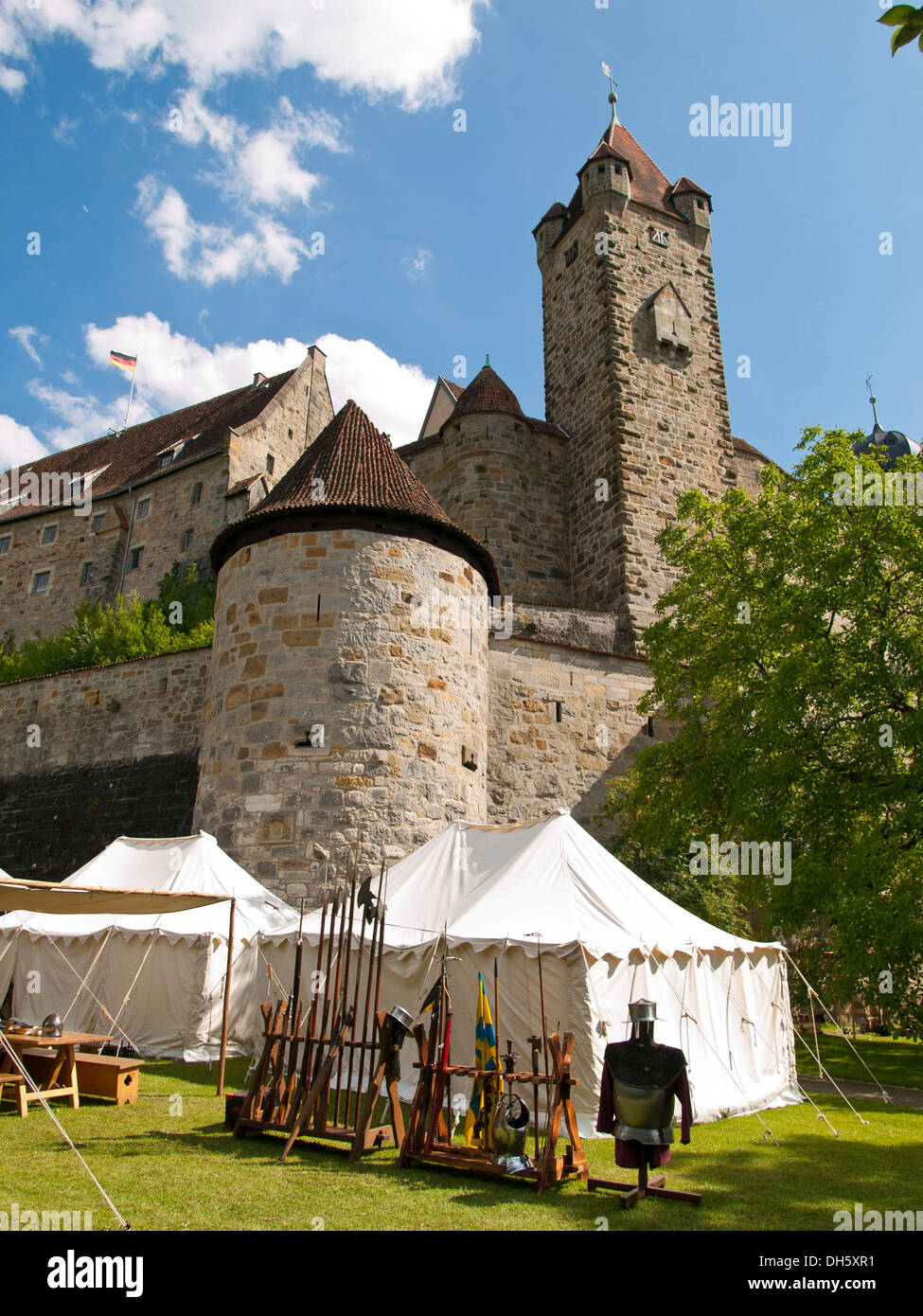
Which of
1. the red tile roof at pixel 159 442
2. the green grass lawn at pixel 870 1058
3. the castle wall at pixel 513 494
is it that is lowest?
the green grass lawn at pixel 870 1058

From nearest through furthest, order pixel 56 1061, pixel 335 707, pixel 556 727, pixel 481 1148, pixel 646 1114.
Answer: pixel 646 1114, pixel 481 1148, pixel 56 1061, pixel 335 707, pixel 556 727

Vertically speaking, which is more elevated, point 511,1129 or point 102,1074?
point 511,1129

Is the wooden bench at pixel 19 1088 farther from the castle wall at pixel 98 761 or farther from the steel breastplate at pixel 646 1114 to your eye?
the castle wall at pixel 98 761

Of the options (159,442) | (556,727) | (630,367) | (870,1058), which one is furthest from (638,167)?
(870,1058)

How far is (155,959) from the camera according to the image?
1141 centimetres

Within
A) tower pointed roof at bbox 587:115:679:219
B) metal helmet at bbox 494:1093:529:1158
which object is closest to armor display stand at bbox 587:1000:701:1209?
metal helmet at bbox 494:1093:529:1158

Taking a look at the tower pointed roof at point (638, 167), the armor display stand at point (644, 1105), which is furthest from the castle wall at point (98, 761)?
the tower pointed roof at point (638, 167)

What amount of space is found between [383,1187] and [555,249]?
1040 inches

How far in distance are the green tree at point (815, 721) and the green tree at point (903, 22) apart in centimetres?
933

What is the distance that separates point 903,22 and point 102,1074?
9.06m

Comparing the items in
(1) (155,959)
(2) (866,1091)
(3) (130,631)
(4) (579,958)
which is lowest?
(2) (866,1091)

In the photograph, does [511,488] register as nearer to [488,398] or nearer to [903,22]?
[488,398]

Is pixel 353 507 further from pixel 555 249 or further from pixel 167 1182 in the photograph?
pixel 555 249

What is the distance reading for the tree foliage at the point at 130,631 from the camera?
23.7m
